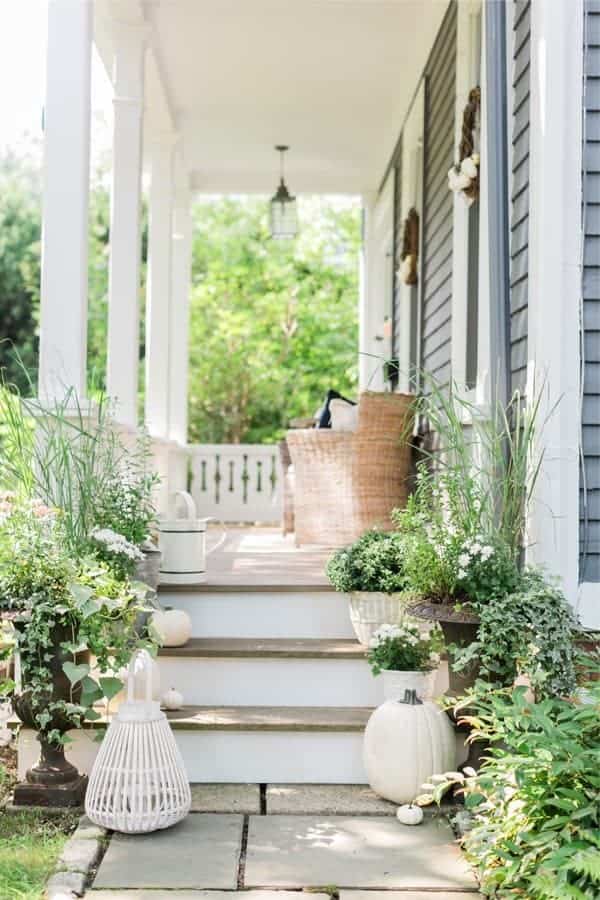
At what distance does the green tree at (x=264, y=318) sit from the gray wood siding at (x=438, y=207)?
8814mm

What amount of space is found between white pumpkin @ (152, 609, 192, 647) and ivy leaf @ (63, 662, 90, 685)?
0.63m

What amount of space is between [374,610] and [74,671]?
3.90ft

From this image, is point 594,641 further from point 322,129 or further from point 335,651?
point 322,129

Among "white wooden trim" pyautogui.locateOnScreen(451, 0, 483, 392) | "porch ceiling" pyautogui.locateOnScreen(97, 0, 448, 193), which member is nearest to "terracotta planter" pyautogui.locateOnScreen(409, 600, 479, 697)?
"white wooden trim" pyautogui.locateOnScreen(451, 0, 483, 392)

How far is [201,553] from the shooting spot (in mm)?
4191

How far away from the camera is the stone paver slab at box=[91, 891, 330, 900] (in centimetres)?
255

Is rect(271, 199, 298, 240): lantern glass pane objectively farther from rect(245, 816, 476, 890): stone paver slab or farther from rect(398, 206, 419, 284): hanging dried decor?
rect(245, 816, 476, 890): stone paver slab

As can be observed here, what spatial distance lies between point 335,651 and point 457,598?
62 cm

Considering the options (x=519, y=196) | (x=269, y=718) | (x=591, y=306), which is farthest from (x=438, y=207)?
(x=269, y=718)

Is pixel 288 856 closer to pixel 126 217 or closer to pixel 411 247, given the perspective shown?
pixel 126 217

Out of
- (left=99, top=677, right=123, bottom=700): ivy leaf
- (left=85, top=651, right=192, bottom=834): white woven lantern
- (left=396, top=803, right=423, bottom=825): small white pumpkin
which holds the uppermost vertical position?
(left=99, top=677, right=123, bottom=700): ivy leaf

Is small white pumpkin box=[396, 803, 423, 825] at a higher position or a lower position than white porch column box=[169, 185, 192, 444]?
lower

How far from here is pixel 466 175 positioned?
4555mm

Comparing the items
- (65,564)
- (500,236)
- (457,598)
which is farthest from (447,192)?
(65,564)
